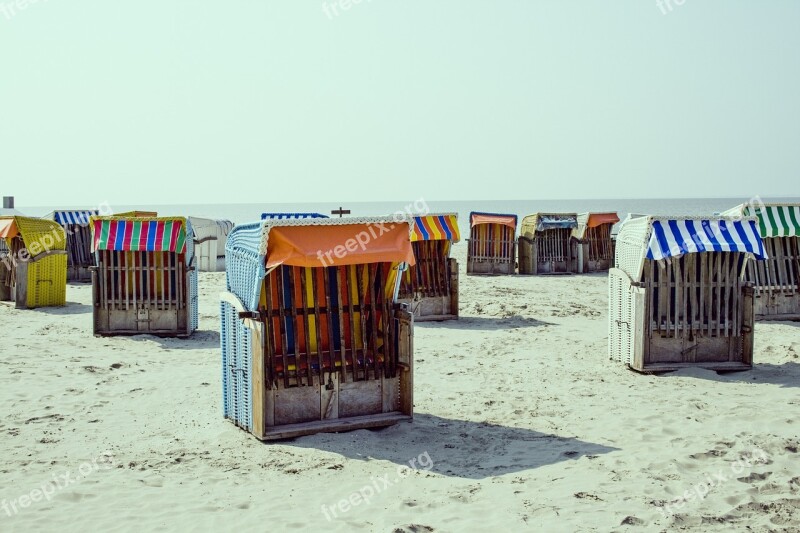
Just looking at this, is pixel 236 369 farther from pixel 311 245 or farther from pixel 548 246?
pixel 548 246

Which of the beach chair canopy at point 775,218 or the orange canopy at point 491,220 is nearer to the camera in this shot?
the beach chair canopy at point 775,218

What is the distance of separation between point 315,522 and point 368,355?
2.51 meters

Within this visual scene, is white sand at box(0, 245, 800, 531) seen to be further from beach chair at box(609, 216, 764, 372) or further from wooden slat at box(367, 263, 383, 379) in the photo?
wooden slat at box(367, 263, 383, 379)

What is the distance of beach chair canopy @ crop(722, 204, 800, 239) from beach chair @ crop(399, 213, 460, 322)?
5098 mm

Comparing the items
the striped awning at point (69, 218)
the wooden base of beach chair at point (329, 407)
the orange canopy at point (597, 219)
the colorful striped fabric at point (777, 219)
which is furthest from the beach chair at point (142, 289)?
the orange canopy at point (597, 219)

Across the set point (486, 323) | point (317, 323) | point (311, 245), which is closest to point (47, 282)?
point (486, 323)

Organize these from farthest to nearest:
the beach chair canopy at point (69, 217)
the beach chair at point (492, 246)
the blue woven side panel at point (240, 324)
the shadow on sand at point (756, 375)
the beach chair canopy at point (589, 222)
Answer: the beach chair canopy at point (589, 222) → the beach chair at point (492, 246) → the beach chair canopy at point (69, 217) → the shadow on sand at point (756, 375) → the blue woven side panel at point (240, 324)

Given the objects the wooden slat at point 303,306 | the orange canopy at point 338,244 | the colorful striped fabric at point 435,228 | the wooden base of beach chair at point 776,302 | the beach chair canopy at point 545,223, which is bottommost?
the wooden base of beach chair at point 776,302

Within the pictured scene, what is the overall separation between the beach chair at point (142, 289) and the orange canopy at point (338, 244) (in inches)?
241

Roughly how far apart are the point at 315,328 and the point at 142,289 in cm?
654

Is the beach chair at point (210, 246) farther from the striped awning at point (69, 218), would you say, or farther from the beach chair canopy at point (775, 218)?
the beach chair canopy at point (775, 218)

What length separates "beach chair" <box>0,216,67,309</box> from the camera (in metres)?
16.4

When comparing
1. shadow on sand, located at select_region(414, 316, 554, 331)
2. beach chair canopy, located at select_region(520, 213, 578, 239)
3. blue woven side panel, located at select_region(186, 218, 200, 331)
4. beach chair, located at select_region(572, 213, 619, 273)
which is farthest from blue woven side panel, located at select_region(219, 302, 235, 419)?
beach chair, located at select_region(572, 213, 619, 273)

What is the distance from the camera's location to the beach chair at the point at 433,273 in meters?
14.6
